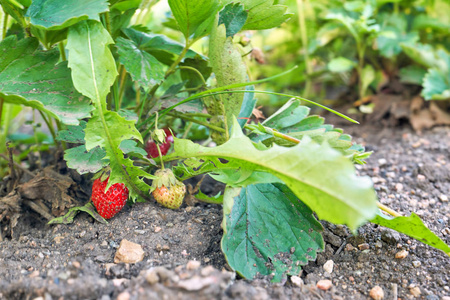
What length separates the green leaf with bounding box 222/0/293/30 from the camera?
99cm

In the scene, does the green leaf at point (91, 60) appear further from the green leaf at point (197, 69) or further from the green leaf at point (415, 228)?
the green leaf at point (415, 228)

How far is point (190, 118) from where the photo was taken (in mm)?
1117

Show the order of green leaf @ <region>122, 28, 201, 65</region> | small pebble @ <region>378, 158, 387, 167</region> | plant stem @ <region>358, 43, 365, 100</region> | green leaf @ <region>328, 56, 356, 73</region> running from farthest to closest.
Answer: plant stem @ <region>358, 43, 365, 100</region>
green leaf @ <region>328, 56, 356, 73</region>
small pebble @ <region>378, 158, 387, 167</region>
green leaf @ <region>122, 28, 201, 65</region>

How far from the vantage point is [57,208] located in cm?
103

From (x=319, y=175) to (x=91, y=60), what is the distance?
541 mm

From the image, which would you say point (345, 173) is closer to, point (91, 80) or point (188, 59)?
point (91, 80)

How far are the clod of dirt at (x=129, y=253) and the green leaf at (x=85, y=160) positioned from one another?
0.60 ft

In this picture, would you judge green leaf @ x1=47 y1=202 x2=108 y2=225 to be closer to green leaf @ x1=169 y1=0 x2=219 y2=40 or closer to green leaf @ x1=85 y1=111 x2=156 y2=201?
green leaf @ x1=85 y1=111 x2=156 y2=201

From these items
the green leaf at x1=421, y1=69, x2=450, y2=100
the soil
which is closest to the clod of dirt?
the soil

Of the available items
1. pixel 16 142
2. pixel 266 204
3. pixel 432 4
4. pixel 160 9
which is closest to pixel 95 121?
pixel 266 204

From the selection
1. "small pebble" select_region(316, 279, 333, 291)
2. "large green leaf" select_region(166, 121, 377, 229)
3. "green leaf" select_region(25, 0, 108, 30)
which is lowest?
"small pebble" select_region(316, 279, 333, 291)

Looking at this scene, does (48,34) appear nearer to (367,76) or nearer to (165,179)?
(165,179)

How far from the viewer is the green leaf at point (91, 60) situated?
0.84m

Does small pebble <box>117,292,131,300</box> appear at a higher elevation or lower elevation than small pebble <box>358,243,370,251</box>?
higher
